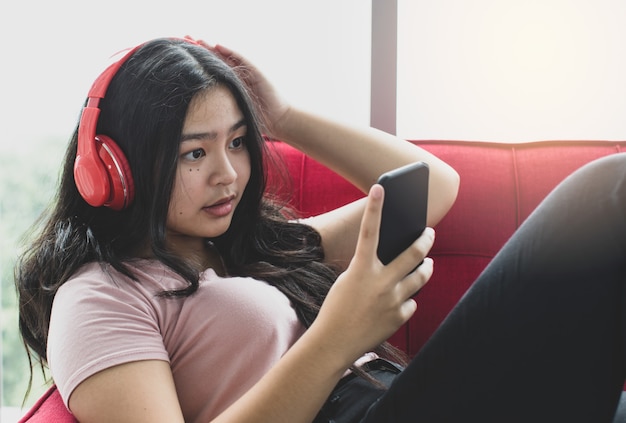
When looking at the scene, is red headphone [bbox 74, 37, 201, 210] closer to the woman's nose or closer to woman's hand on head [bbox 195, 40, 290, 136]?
the woman's nose

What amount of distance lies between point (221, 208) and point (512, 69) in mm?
1033

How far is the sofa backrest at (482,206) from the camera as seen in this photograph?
1.37 m

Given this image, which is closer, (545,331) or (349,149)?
(545,331)

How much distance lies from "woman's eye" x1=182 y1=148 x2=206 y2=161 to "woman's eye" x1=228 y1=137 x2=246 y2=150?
65mm

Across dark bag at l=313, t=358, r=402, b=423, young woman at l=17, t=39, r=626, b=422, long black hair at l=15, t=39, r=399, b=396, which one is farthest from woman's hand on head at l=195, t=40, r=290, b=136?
dark bag at l=313, t=358, r=402, b=423

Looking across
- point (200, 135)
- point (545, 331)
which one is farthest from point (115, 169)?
point (545, 331)

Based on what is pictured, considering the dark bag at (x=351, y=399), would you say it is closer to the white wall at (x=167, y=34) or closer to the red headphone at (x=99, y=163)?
the red headphone at (x=99, y=163)

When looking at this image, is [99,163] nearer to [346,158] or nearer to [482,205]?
[346,158]

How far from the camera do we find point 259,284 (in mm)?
1084

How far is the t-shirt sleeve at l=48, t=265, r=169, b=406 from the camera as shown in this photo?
866 mm

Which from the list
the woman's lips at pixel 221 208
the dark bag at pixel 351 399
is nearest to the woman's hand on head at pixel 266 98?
the woman's lips at pixel 221 208

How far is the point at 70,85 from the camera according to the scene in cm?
213

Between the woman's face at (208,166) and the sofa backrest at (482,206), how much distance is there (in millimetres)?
347

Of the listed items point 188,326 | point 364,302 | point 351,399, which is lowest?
point 351,399
